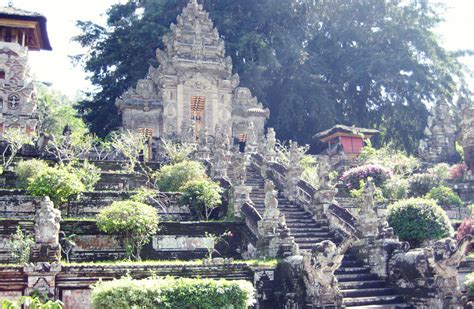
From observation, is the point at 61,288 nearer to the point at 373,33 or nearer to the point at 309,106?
the point at 309,106

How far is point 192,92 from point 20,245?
20.8 meters

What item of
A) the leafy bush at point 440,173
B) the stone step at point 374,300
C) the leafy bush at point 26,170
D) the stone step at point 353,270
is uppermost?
the leafy bush at point 440,173

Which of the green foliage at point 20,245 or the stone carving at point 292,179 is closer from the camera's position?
the green foliage at point 20,245

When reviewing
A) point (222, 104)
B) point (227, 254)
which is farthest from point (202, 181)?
point (222, 104)

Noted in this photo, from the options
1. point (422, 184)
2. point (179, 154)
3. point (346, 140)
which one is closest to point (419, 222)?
point (422, 184)

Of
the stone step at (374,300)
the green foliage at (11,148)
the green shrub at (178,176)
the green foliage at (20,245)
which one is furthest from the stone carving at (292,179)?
the green foliage at (11,148)

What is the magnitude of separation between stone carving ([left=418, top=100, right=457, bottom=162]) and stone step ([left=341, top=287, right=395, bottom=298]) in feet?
76.8

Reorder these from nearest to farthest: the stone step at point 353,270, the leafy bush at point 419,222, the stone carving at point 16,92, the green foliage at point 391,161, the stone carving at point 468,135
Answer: the stone step at point 353,270
the leafy bush at point 419,222
the green foliage at point 391,161
the stone carving at point 468,135
the stone carving at point 16,92

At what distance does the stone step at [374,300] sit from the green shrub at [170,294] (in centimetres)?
336

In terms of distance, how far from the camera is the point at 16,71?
34.5m

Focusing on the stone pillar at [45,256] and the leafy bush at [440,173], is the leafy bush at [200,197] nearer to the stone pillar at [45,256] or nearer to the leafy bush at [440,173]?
the stone pillar at [45,256]

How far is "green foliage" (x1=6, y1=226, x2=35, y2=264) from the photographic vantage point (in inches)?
523

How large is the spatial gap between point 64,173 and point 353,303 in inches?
Answer: 326

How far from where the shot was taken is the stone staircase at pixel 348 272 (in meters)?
14.1
